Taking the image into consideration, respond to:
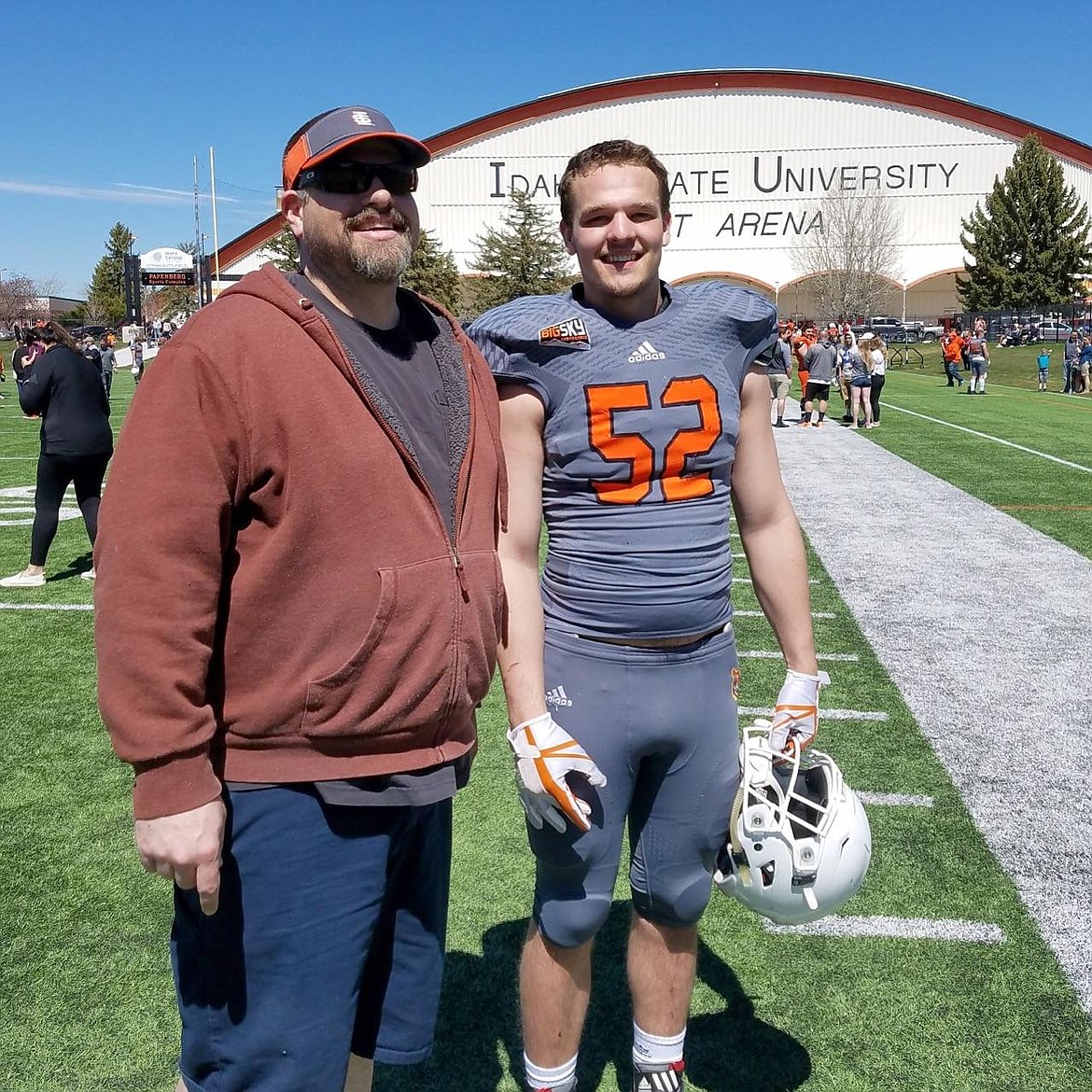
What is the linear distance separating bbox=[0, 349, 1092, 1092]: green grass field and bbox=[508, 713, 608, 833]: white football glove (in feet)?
2.95

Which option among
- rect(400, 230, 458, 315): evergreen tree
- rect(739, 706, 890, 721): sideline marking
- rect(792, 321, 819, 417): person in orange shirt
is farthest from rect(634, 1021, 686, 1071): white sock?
rect(400, 230, 458, 315): evergreen tree

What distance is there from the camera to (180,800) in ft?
5.37

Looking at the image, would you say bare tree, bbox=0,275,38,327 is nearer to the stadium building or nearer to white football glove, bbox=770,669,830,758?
the stadium building

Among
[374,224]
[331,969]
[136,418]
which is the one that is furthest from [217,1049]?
[374,224]

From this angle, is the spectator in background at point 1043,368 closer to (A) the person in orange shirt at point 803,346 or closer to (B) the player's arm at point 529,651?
(A) the person in orange shirt at point 803,346

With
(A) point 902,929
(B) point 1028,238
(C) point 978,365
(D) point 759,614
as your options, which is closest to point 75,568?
(D) point 759,614

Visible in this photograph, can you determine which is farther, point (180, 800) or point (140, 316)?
point (140, 316)

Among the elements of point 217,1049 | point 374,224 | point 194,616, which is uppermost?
point 374,224

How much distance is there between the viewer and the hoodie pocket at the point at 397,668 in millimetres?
1729

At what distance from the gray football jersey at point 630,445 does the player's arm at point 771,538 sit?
0.12 m

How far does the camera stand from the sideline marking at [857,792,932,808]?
403 centimetres

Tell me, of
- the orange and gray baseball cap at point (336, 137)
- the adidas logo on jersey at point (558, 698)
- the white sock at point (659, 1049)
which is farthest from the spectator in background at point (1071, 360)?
the orange and gray baseball cap at point (336, 137)

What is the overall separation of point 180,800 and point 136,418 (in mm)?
601

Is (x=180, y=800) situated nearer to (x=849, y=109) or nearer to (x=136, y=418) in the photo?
(x=136, y=418)
